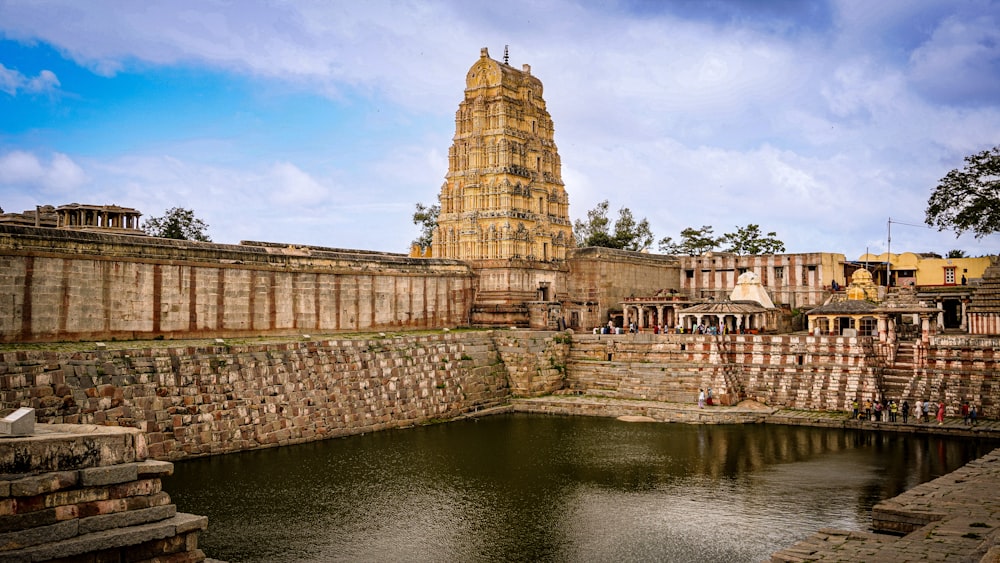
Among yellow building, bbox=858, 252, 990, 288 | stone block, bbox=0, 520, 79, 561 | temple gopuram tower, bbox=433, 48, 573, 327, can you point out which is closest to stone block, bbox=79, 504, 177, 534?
stone block, bbox=0, 520, 79, 561

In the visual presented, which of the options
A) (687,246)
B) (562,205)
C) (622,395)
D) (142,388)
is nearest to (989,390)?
(622,395)

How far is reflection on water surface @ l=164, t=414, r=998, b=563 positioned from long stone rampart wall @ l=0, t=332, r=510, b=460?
1.11 metres

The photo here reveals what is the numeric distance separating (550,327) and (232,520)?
92.7ft

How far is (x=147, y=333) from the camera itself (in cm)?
3136

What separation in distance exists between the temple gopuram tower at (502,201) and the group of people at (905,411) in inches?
698

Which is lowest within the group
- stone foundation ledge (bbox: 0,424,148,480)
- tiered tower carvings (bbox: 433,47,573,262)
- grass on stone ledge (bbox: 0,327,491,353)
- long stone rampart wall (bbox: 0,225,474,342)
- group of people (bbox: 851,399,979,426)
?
group of people (bbox: 851,399,979,426)

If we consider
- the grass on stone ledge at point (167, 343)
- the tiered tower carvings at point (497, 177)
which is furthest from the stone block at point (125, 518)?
the tiered tower carvings at point (497, 177)

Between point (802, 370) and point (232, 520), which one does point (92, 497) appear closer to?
point (232, 520)

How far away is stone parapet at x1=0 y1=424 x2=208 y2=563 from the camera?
11.5 meters

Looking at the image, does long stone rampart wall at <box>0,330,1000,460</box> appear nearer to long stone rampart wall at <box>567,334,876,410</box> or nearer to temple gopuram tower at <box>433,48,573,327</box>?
long stone rampart wall at <box>567,334,876,410</box>

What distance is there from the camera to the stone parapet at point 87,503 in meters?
11.5

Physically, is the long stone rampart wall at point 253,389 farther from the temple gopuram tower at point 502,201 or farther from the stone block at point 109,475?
the stone block at point 109,475

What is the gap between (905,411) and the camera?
33.3 metres

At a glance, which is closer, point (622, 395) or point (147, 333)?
point (147, 333)
